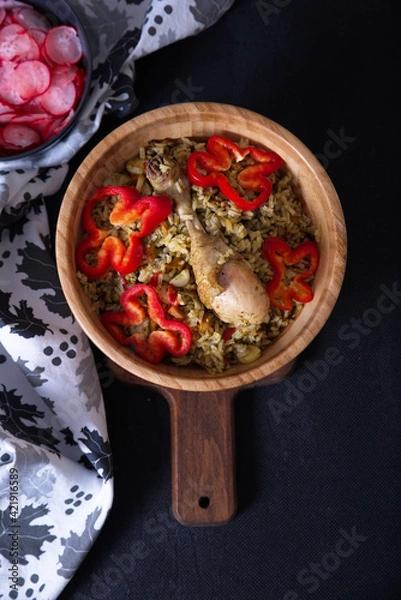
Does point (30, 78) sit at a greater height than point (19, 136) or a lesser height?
greater

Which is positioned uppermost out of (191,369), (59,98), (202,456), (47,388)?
(59,98)

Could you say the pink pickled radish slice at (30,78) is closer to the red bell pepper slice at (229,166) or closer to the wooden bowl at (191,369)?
the wooden bowl at (191,369)

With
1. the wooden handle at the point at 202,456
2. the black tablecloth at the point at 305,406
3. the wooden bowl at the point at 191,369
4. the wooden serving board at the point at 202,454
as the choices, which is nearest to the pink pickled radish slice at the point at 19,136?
the black tablecloth at the point at 305,406

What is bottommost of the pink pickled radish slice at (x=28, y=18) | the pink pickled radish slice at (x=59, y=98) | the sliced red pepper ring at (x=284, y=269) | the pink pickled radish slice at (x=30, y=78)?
the sliced red pepper ring at (x=284, y=269)

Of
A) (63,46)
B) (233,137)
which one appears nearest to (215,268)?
(233,137)

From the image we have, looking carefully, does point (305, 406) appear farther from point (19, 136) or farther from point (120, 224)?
point (19, 136)

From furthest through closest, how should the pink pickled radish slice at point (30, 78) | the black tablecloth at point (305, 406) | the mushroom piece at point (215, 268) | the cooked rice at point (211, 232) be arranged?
the black tablecloth at point (305, 406) → the pink pickled radish slice at point (30, 78) → the cooked rice at point (211, 232) → the mushroom piece at point (215, 268)
